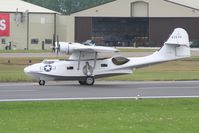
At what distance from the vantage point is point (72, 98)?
2361 cm

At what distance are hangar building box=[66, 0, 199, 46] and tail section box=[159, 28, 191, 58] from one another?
62.4 m

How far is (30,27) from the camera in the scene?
98.8 metres

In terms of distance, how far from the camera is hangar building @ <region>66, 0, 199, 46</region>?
9762 cm

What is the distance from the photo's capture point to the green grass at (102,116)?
542 inches

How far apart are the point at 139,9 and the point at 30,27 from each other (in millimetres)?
17403

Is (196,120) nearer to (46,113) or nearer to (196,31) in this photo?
(46,113)

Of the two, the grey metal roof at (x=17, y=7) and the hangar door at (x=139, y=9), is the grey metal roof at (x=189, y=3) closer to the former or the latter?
the hangar door at (x=139, y=9)

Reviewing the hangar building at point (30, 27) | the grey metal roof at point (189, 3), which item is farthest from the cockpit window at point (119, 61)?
the grey metal roof at point (189, 3)

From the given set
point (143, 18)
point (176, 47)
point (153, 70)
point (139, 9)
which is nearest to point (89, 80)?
point (176, 47)

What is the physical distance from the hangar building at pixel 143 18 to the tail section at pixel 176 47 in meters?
62.4

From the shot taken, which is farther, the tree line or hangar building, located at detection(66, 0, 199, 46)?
the tree line

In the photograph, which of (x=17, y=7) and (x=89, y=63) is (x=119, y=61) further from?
(x=17, y=7)

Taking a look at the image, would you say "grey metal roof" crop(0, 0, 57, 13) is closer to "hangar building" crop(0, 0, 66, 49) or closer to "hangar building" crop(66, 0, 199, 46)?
"hangar building" crop(0, 0, 66, 49)

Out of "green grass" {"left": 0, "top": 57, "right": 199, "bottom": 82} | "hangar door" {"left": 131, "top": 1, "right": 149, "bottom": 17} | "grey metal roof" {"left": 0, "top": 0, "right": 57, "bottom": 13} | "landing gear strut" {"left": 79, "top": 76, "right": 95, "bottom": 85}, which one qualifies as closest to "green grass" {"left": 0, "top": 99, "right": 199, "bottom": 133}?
"landing gear strut" {"left": 79, "top": 76, "right": 95, "bottom": 85}
